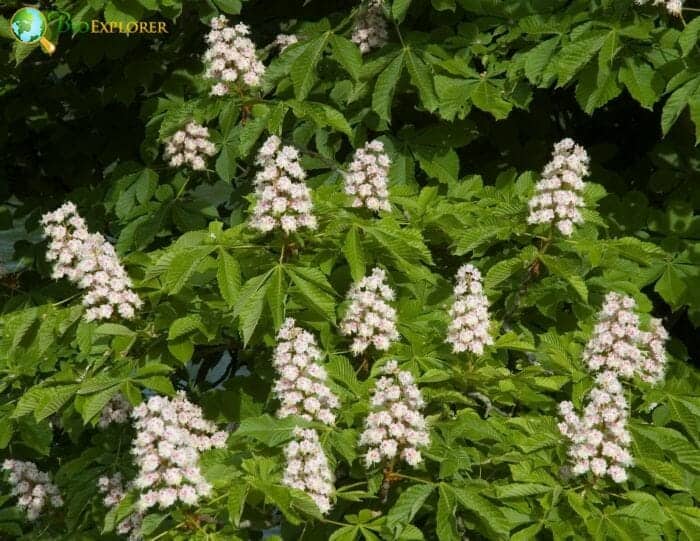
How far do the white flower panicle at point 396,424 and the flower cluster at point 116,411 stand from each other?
1236mm

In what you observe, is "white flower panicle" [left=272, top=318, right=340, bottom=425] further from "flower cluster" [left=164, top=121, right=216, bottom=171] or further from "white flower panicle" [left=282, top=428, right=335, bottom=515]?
"flower cluster" [left=164, top=121, right=216, bottom=171]

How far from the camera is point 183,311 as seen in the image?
10.4 ft

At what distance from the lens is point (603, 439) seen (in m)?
2.62

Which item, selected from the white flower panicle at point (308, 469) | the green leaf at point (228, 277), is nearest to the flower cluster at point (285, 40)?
the green leaf at point (228, 277)

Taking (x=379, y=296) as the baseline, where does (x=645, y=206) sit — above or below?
below

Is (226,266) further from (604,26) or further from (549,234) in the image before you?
(604,26)

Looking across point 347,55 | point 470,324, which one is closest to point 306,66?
point 347,55

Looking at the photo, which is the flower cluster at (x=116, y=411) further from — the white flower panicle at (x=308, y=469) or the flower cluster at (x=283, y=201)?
the white flower panicle at (x=308, y=469)

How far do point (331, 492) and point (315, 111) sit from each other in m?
1.66

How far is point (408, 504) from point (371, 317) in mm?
629

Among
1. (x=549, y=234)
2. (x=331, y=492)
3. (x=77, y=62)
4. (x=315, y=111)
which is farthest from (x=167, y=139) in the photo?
(x=331, y=492)

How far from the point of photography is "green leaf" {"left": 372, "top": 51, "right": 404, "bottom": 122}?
3.84 meters

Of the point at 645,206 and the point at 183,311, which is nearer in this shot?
the point at 183,311

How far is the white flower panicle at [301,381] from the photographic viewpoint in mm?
2701
